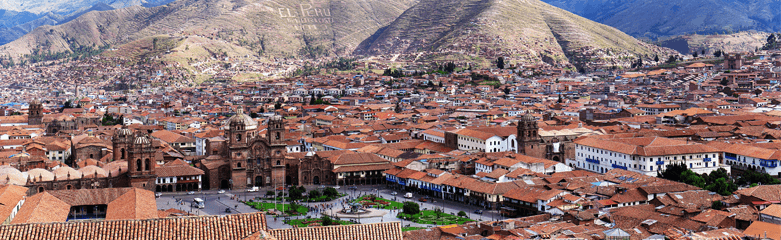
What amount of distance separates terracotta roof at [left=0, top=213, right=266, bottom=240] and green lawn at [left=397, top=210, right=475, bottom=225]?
30.7 m

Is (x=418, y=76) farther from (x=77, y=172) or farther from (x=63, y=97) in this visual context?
(x=77, y=172)

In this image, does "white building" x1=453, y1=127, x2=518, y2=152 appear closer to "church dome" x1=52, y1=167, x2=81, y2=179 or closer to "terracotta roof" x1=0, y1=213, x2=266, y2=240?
"church dome" x1=52, y1=167, x2=81, y2=179

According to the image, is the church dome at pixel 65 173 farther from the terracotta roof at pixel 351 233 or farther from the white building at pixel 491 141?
the terracotta roof at pixel 351 233

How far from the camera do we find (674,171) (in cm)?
5950

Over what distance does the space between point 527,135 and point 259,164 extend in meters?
23.7

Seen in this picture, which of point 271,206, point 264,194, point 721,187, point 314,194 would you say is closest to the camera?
→ point 721,187

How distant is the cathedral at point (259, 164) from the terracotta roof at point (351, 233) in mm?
45508

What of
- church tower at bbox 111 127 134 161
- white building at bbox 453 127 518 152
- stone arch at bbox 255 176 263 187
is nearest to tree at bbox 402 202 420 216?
stone arch at bbox 255 176 263 187

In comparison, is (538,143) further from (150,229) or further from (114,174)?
(150,229)

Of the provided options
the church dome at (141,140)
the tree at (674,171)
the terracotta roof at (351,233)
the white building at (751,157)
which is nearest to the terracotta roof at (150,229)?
the terracotta roof at (351,233)

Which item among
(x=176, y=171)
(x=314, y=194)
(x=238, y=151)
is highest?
(x=238, y=151)

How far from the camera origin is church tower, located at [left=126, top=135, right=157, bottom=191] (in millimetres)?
60031

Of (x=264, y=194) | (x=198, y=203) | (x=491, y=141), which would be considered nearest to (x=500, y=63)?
(x=491, y=141)

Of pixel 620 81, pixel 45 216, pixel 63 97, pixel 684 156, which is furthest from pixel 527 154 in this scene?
pixel 63 97
